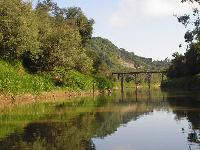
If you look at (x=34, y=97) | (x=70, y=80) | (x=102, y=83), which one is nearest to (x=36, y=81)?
(x=34, y=97)

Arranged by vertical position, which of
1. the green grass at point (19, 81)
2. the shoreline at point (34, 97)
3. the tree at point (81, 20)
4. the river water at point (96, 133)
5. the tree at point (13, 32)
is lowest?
the river water at point (96, 133)

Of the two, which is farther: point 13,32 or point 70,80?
point 70,80

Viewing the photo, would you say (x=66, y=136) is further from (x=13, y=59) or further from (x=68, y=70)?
(x=68, y=70)

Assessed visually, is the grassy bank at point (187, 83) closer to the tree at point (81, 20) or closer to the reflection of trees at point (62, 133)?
the tree at point (81, 20)

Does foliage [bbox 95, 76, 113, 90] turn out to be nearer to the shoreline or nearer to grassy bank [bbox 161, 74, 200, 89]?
the shoreline

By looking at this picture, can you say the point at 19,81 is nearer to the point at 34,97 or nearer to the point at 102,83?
the point at 34,97

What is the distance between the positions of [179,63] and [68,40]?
86.6 meters

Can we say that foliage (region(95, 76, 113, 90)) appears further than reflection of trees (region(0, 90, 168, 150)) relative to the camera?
Yes

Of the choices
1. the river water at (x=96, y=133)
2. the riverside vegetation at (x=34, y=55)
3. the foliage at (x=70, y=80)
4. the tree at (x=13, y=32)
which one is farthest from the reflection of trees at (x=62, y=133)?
the foliage at (x=70, y=80)

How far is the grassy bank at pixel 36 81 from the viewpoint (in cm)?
4836

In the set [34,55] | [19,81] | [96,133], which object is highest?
[34,55]

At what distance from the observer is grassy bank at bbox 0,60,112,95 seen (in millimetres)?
48359

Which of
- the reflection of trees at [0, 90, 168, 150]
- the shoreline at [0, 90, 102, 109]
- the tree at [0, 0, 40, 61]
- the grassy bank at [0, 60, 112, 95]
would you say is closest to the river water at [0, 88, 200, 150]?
the reflection of trees at [0, 90, 168, 150]

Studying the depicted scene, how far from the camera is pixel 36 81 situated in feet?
190
